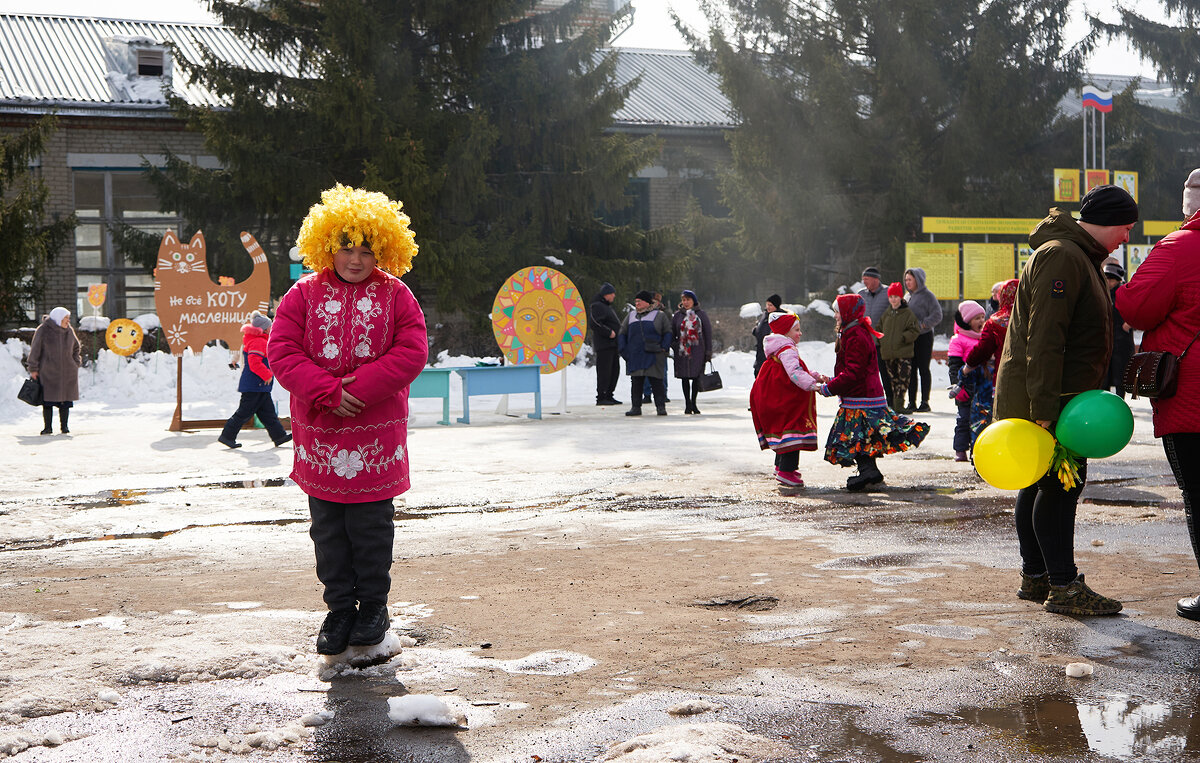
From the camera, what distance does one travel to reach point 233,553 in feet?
22.5

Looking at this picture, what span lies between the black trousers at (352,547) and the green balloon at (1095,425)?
2769 mm

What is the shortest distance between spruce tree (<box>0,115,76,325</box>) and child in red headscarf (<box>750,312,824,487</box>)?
16598 millimetres

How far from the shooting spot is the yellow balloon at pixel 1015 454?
489 cm

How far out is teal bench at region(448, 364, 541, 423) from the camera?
15.5m

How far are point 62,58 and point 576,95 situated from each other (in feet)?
42.1

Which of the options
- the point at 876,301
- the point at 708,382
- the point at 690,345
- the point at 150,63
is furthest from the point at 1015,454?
the point at 150,63

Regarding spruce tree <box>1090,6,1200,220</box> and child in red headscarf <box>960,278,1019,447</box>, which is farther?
spruce tree <box>1090,6,1200,220</box>

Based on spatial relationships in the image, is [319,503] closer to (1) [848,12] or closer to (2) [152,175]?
(2) [152,175]

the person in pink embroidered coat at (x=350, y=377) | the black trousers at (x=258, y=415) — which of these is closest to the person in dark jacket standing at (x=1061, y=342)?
the person in pink embroidered coat at (x=350, y=377)

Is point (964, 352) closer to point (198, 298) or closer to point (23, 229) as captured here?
point (198, 298)

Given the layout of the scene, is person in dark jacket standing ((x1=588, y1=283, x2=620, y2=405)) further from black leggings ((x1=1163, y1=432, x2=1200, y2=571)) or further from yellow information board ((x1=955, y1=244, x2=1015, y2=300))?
black leggings ((x1=1163, y1=432, x2=1200, y2=571))

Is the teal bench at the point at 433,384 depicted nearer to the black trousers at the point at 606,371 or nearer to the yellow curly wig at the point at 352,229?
the black trousers at the point at 606,371

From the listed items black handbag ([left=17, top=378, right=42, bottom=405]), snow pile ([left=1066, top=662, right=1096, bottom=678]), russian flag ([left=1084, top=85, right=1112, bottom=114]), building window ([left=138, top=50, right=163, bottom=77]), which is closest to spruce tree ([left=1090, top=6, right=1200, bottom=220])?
russian flag ([left=1084, top=85, right=1112, bottom=114])

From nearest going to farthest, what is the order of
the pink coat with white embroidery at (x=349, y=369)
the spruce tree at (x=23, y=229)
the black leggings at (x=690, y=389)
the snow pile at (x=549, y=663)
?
1. the snow pile at (x=549, y=663)
2. the pink coat with white embroidery at (x=349, y=369)
3. the black leggings at (x=690, y=389)
4. the spruce tree at (x=23, y=229)
